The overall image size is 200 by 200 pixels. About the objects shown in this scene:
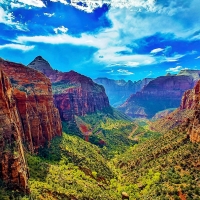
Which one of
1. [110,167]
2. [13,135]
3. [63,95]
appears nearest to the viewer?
[13,135]

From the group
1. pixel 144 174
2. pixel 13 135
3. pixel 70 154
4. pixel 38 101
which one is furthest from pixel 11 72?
pixel 144 174

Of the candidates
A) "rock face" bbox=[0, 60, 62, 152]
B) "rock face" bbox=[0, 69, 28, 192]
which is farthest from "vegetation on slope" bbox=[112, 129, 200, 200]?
"rock face" bbox=[0, 69, 28, 192]

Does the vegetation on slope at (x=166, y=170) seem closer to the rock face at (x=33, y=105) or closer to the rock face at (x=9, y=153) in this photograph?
the rock face at (x=33, y=105)

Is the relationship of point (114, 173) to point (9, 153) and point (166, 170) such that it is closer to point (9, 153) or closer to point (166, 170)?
point (166, 170)

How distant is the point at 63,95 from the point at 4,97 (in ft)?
421

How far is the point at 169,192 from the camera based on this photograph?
7006 cm

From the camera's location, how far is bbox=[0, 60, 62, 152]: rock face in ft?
291

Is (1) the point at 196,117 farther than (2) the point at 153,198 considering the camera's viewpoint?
Yes

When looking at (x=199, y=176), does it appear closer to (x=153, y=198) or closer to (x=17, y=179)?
(x=153, y=198)

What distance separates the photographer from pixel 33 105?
3984 inches

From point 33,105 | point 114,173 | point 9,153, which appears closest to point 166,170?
point 114,173

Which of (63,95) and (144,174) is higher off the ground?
(63,95)

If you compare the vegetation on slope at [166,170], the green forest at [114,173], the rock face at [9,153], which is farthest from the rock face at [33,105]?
the vegetation on slope at [166,170]

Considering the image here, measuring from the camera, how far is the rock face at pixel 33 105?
88.8 m
